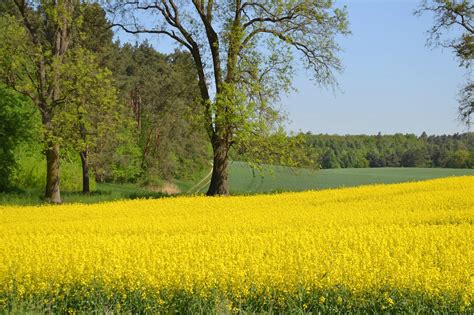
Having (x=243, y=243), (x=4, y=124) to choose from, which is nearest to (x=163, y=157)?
(x=4, y=124)

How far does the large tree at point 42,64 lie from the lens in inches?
977

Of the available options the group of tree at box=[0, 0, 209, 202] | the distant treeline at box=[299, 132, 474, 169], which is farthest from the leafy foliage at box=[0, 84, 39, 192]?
the distant treeline at box=[299, 132, 474, 169]

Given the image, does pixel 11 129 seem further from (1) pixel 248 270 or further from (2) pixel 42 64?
(1) pixel 248 270

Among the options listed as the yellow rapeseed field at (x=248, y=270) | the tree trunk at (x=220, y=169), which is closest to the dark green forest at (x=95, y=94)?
the tree trunk at (x=220, y=169)

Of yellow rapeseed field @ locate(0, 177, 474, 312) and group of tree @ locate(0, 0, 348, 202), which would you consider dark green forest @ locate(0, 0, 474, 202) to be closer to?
group of tree @ locate(0, 0, 348, 202)

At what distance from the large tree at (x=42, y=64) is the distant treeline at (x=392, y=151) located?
132 feet

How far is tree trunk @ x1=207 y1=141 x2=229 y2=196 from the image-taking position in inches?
984

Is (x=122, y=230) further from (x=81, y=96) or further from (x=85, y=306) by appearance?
(x=81, y=96)

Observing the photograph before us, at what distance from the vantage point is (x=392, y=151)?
76.8 meters

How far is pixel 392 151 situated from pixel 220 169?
55509 millimetres

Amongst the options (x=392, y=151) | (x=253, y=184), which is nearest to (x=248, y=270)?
(x=253, y=184)

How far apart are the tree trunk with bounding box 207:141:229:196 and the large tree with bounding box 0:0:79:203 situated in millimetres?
6487

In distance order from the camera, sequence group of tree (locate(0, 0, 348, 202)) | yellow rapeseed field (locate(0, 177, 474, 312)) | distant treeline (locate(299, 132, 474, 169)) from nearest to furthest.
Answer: yellow rapeseed field (locate(0, 177, 474, 312)), group of tree (locate(0, 0, 348, 202)), distant treeline (locate(299, 132, 474, 169))

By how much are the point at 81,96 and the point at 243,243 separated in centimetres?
1764
